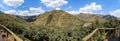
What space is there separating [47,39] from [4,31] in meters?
63.5

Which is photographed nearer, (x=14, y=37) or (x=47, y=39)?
(x=14, y=37)

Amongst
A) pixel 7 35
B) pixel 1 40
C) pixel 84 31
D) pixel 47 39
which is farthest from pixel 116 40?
pixel 84 31

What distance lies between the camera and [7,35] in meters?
4.68

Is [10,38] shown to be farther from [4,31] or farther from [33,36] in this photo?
[33,36]

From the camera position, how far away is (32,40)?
225ft

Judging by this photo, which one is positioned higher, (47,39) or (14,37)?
(14,37)

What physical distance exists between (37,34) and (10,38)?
66.8m

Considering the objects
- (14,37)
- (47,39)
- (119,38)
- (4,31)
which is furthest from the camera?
(47,39)

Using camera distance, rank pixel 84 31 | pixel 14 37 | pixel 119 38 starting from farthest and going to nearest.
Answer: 1. pixel 84 31
2. pixel 14 37
3. pixel 119 38

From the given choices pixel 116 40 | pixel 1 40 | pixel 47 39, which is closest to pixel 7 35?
pixel 1 40

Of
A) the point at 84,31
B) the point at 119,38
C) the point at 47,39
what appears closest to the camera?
the point at 119,38

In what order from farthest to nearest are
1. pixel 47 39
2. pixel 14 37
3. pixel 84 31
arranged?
pixel 84 31 < pixel 47 39 < pixel 14 37

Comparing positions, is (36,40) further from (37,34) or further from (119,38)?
(119,38)

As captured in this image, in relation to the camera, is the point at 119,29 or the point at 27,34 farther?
the point at 27,34
